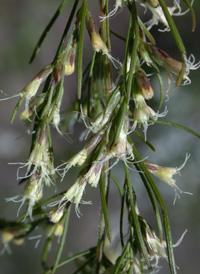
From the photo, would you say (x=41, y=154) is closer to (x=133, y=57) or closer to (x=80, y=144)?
(x=133, y=57)

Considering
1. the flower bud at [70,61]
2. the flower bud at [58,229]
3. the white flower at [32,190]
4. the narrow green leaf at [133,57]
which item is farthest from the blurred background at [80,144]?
the narrow green leaf at [133,57]

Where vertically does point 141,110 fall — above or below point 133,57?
below

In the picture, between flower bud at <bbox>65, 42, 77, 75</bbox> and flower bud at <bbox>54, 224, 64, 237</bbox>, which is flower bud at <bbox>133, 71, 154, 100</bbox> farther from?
flower bud at <bbox>54, 224, 64, 237</bbox>

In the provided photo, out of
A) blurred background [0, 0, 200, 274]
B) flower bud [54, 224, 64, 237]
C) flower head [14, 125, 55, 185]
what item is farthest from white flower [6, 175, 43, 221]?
blurred background [0, 0, 200, 274]

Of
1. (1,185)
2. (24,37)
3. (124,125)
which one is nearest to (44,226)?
(124,125)

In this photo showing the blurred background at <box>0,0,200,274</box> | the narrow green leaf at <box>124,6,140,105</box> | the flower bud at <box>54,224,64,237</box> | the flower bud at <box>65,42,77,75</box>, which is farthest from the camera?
the blurred background at <box>0,0,200,274</box>

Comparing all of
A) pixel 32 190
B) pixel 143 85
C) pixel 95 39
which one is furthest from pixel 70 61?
pixel 32 190

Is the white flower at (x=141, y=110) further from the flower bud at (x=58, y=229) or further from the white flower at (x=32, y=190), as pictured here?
the flower bud at (x=58, y=229)

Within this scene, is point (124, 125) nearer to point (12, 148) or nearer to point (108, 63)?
point (108, 63)
